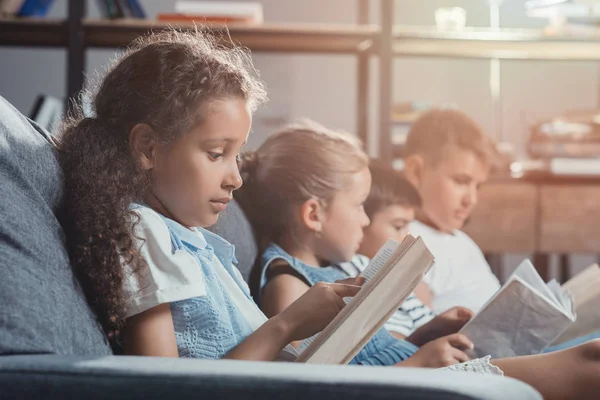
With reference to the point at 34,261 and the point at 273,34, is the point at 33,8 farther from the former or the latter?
the point at 34,261

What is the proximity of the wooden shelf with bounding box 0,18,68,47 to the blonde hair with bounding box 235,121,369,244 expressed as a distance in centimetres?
134

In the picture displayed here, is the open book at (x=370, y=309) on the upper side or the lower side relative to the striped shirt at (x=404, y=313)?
upper

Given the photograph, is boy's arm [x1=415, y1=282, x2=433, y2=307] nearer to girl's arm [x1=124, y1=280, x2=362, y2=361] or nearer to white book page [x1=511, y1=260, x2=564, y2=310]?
white book page [x1=511, y1=260, x2=564, y2=310]

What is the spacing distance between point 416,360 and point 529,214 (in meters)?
1.72

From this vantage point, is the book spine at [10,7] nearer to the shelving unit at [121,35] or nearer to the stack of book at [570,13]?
the shelving unit at [121,35]

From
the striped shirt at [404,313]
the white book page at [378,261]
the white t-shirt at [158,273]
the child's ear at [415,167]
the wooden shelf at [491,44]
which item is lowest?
the striped shirt at [404,313]

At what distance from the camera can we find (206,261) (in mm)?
921

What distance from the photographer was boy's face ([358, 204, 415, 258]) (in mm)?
1509

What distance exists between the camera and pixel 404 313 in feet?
4.71

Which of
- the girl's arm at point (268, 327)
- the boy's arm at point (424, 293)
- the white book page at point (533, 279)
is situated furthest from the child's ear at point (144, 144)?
the boy's arm at point (424, 293)

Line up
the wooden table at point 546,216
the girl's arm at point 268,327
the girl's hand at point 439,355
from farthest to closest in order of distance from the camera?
the wooden table at point 546,216
the girl's hand at point 439,355
the girl's arm at point 268,327

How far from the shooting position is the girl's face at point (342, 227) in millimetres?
1271

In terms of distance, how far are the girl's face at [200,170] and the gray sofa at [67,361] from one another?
0.11 metres

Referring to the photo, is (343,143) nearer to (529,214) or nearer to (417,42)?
(417,42)
